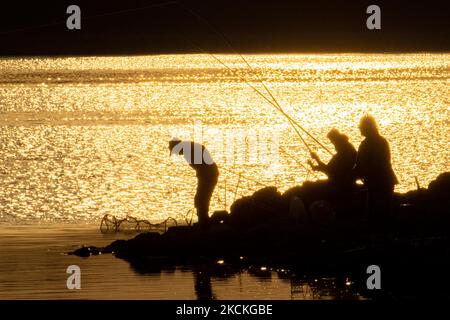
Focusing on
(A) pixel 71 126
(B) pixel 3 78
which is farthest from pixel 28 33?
(A) pixel 71 126

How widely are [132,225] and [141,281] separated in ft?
20.0

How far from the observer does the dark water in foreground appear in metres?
16.9

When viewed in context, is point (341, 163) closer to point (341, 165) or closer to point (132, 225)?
point (341, 165)

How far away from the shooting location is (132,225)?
24000 millimetres

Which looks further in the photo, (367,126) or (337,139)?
(337,139)

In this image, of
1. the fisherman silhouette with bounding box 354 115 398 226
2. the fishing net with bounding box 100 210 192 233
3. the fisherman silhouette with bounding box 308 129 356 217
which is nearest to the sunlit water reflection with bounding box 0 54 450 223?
the fishing net with bounding box 100 210 192 233

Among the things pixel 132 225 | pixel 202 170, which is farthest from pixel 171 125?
pixel 202 170

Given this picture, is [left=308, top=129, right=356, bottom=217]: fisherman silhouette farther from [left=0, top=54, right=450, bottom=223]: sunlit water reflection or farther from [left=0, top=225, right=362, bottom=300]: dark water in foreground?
[left=0, top=54, right=450, bottom=223]: sunlit water reflection

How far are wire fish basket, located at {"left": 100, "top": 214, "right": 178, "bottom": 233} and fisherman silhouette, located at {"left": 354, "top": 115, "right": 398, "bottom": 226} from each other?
5523mm

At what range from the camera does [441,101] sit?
236 ft

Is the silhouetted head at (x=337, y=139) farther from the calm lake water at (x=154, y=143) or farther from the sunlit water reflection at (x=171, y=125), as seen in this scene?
the sunlit water reflection at (x=171, y=125)

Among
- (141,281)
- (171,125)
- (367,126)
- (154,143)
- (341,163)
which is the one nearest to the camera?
(367,126)

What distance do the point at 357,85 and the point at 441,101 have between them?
1974cm
